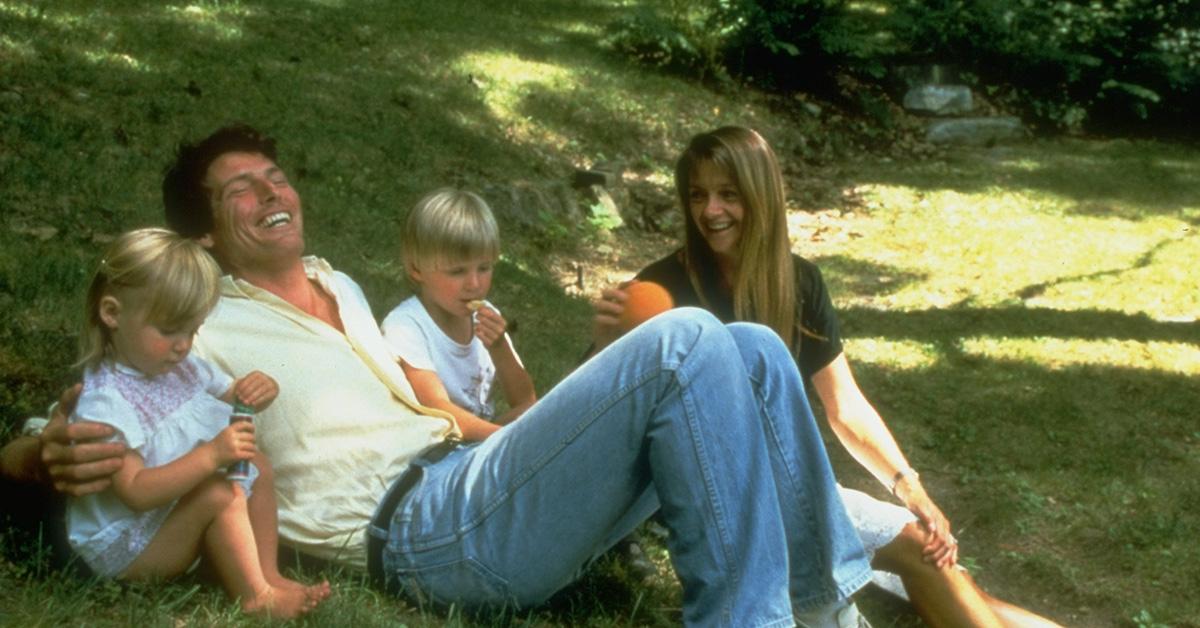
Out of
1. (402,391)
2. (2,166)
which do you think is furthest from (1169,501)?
(2,166)

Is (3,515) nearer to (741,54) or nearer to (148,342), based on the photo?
(148,342)

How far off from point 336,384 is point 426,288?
59 cm

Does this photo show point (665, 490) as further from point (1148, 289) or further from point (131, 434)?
point (1148, 289)

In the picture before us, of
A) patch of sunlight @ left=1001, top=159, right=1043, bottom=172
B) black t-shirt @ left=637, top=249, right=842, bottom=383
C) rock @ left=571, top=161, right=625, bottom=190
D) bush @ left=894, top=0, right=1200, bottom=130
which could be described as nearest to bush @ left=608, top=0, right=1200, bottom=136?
bush @ left=894, top=0, right=1200, bottom=130

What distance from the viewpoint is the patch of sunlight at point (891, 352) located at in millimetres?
7281

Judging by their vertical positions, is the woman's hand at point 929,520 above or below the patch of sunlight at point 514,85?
below

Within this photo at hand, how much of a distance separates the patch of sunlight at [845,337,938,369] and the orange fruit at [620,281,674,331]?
11.7ft

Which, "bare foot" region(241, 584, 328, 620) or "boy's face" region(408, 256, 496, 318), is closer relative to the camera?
"bare foot" region(241, 584, 328, 620)

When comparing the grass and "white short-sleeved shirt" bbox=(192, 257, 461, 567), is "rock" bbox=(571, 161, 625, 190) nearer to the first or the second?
the grass

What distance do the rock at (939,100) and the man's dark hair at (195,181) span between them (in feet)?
32.3

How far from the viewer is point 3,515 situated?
11.1 feet

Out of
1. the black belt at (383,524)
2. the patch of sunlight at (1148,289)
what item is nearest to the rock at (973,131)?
the patch of sunlight at (1148,289)

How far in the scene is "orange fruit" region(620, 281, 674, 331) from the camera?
12.6 feet

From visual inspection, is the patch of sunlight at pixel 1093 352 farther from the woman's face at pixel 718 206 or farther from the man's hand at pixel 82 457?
the man's hand at pixel 82 457
